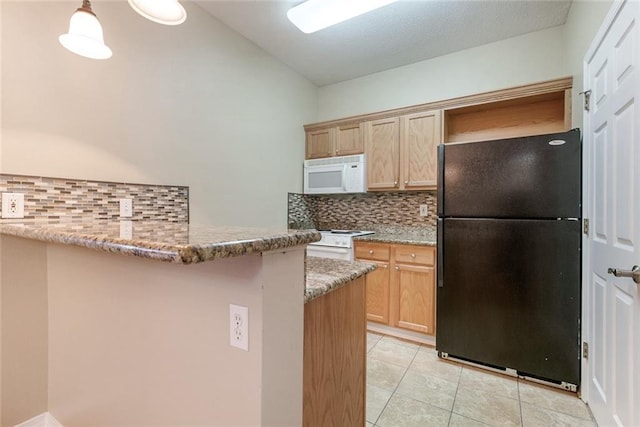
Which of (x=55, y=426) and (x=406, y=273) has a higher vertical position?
(x=406, y=273)

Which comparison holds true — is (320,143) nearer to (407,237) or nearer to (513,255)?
(407,237)

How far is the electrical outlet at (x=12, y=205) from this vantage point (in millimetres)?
1336

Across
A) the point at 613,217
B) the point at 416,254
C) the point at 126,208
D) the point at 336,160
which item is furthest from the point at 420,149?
the point at 126,208

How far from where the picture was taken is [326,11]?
83.7 inches

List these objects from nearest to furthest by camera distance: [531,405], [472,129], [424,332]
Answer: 1. [531,405]
2. [424,332]
3. [472,129]

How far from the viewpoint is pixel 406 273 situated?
2.59 m

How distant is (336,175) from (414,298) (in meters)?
1.52

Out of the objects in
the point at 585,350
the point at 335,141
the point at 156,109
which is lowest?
the point at 585,350

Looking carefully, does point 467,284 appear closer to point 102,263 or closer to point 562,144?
point 562,144

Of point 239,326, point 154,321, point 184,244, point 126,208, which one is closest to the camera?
point 184,244

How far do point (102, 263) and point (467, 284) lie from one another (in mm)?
2228

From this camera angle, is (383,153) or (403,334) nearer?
(403,334)

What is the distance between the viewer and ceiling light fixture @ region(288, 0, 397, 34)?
2.00 metres

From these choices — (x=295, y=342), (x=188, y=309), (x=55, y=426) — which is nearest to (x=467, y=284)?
(x=295, y=342)
